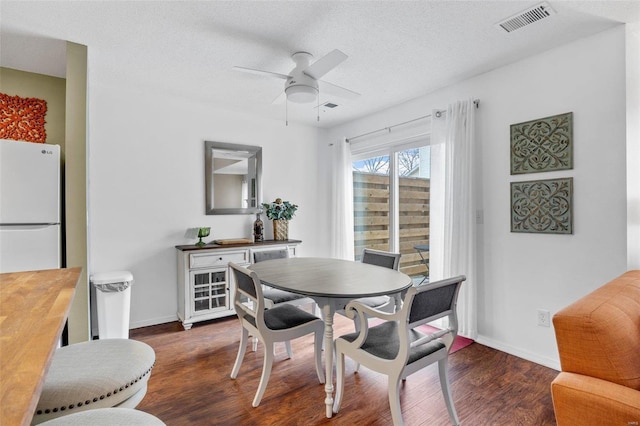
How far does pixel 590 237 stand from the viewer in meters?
2.33

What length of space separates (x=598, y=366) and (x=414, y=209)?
8.49 feet

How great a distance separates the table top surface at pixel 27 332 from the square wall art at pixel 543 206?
9.85 ft

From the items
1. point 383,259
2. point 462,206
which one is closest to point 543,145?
point 462,206

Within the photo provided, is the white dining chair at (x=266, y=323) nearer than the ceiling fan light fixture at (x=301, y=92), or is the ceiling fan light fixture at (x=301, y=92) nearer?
the white dining chair at (x=266, y=323)

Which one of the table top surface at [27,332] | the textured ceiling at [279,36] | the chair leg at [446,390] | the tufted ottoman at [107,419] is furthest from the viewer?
the textured ceiling at [279,36]

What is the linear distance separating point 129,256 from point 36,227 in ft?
3.65

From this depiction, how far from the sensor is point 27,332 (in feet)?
2.63

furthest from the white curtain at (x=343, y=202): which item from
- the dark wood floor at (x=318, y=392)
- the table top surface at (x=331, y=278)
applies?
the dark wood floor at (x=318, y=392)

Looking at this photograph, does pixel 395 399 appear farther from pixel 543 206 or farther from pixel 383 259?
pixel 543 206

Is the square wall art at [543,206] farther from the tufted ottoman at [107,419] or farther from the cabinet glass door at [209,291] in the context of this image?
the cabinet glass door at [209,291]

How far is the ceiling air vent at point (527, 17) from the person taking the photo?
6.57ft

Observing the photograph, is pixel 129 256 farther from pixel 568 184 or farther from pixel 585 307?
pixel 568 184

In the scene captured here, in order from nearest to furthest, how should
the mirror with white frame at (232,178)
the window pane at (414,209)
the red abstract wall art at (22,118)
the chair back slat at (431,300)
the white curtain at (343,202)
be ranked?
the chair back slat at (431,300) → the red abstract wall art at (22,118) → the window pane at (414,209) → the mirror with white frame at (232,178) → the white curtain at (343,202)

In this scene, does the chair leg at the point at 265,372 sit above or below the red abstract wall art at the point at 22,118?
below
